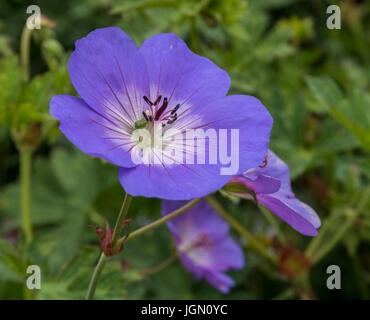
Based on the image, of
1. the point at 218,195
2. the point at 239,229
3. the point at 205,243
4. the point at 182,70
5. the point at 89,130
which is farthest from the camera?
the point at 218,195

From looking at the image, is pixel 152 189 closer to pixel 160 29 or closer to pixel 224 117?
pixel 224 117

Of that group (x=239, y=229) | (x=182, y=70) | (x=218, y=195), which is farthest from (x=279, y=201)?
(x=218, y=195)

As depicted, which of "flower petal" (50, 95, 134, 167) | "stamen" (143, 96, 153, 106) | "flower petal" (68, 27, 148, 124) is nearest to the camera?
"flower petal" (50, 95, 134, 167)

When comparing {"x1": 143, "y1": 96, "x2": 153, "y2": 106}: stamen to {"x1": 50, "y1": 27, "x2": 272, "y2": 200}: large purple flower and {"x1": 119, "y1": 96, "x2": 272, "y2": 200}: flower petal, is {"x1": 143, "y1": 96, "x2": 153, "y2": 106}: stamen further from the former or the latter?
{"x1": 119, "y1": 96, "x2": 272, "y2": 200}: flower petal

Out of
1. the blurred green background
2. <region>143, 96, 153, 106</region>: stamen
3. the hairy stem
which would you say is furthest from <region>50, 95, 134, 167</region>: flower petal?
the blurred green background

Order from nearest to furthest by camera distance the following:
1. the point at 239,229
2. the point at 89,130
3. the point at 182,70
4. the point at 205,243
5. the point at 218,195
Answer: the point at 89,130 → the point at 182,70 → the point at 239,229 → the point at 205,243 → the point at 218,195

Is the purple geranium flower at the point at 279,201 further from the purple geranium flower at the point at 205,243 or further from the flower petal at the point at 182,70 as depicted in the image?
the purple geranium flower at the point at 205,243

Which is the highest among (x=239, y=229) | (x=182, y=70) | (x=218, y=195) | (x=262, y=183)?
(x=218, y=195)

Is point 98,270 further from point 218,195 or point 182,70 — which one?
point 218,195
